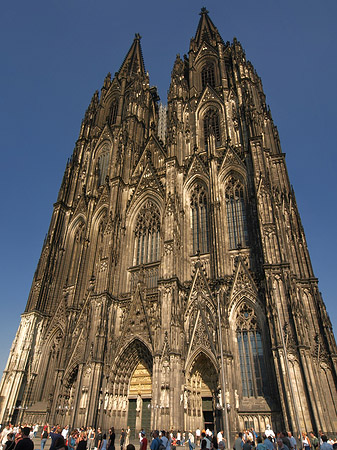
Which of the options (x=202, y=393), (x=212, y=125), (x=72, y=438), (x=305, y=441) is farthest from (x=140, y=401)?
(x=212, y=125)

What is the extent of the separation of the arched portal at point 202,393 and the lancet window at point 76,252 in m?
14.6

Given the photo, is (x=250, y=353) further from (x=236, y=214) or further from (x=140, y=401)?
(x=236, y=214)

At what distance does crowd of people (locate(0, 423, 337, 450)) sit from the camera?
21.9ft

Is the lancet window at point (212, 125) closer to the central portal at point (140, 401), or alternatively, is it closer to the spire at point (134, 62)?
the spire at point (134, 62)

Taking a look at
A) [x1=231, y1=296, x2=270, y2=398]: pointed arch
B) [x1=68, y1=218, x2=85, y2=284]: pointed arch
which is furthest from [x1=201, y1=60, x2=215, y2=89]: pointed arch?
[x1=231, y1=296, x2=270, y2=398]: pointed arch

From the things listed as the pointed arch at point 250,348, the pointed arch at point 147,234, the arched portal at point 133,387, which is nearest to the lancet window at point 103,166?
the pointed arch at point 147,234

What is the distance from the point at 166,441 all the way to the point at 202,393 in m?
12.5

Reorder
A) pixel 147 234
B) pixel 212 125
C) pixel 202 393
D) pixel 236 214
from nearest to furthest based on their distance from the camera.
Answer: pixel 202 393, pixel 236 214, pixel 147 234, pixel 212 125

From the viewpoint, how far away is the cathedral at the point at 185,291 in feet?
62.3

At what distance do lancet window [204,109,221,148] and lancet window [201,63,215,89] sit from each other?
4.77 metres

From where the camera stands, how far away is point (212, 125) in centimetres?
3306

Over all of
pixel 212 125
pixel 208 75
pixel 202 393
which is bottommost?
pixel 202 393

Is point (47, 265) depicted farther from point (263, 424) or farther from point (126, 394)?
point (263, 424)

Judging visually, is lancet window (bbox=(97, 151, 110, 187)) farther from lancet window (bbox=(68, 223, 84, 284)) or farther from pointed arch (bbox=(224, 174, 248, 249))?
pointed arch (bbox=(224, 174, 248, 249))
